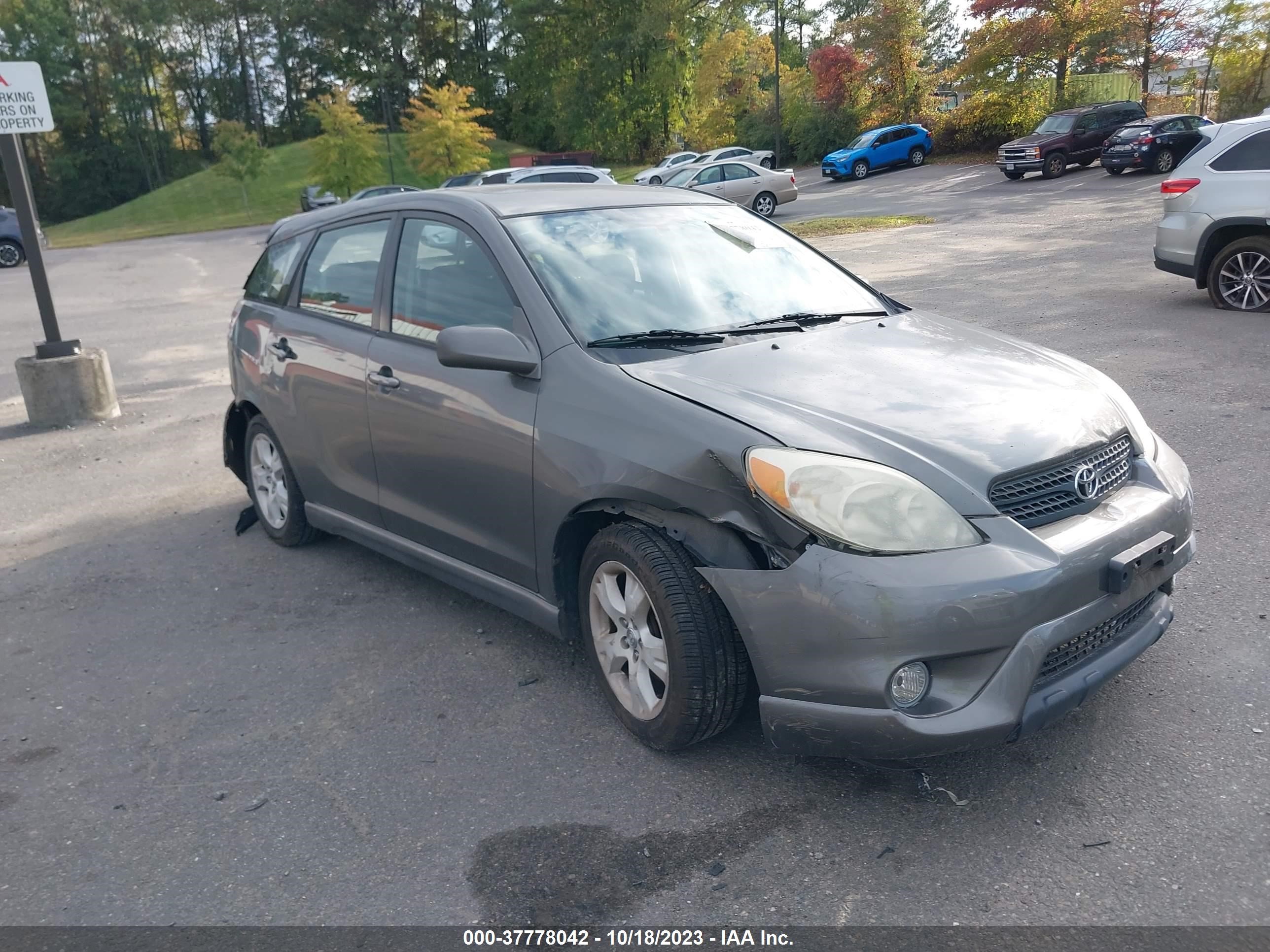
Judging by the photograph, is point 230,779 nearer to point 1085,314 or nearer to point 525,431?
point 525,431

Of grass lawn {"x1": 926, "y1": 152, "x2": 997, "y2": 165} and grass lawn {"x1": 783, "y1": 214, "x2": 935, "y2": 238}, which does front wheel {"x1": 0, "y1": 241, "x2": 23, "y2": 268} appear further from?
grass lawn {"x1": 926, "y1": 152, "x2": 997, "y2": 165}

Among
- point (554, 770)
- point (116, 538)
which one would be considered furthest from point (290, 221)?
point (554, 770)

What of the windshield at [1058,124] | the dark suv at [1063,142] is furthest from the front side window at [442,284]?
the windshield at [1058,124]

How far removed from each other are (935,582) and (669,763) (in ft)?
3.61

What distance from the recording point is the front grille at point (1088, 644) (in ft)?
9.78

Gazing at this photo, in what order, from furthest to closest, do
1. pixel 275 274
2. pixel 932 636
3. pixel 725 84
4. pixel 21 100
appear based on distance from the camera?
1. pixel 725 84
2. pixel 21 100
3. pixel 275 274
4. pixel 932 636

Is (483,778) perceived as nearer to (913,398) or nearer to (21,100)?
(913,398)

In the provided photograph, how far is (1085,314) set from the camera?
34.8ft

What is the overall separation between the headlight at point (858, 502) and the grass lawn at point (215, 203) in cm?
4499

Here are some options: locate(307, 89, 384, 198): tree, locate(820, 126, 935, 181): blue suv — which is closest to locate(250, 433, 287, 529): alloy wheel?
locate(820, 126, 935, 181): blue suv

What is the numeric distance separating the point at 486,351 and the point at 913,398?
1.42 metres

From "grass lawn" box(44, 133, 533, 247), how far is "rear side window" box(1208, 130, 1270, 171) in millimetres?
39215

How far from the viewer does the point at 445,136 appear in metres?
42.8

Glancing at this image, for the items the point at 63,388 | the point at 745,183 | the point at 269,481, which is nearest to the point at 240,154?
the point at 745,183
